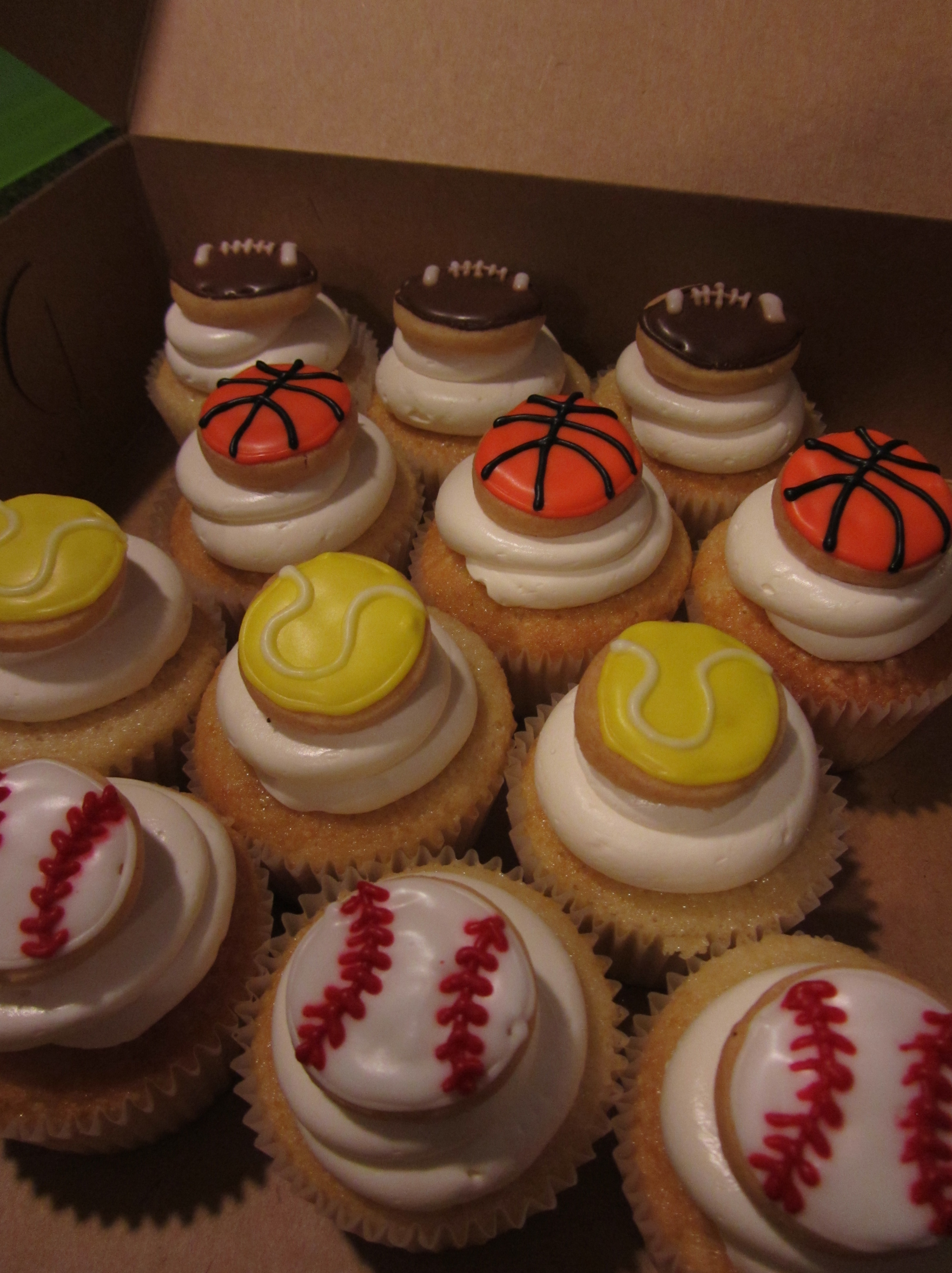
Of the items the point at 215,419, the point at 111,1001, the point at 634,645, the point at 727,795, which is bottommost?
the point at 111,1001

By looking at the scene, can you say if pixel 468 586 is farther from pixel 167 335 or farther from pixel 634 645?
pixel 167 335

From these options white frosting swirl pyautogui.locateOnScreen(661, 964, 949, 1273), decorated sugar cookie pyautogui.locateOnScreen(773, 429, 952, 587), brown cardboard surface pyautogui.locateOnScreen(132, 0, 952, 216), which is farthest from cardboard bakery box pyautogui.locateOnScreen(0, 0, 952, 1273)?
decorated sugar cookie pyautogui.locateOnScreen(773, 429, 952, 587)

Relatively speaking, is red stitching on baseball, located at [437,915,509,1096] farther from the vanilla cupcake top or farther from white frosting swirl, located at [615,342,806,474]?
white frosting swirl, located at [615,342,806,474]

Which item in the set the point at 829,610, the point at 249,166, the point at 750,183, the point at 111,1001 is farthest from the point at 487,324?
the point at 111,1001

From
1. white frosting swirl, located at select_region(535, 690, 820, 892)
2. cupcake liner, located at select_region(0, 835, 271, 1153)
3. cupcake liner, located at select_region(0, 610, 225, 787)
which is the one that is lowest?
cupcake liner, located at select_region(0, 835, 271, 1153)

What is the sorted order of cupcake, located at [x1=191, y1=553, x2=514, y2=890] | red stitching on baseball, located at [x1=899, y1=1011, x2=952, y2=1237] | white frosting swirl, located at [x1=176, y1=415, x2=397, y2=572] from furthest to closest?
1. white frosting swirl, located at [x1=176, y1=415, x2=397, y2=572]
2. cupcake, located at [x1=191, y1=553, x2=514, y2=890]
3. red stitching on baseball, located at [x1=899, y1=1011, x2=952, y2=1237]

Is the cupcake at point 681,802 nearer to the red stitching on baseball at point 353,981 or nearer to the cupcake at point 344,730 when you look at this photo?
the cupcake at point 344,730
